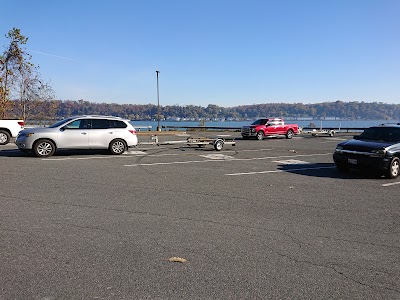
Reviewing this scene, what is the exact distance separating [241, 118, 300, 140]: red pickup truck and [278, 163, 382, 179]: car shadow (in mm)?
14724

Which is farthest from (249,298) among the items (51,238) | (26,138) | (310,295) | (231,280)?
(26,138)

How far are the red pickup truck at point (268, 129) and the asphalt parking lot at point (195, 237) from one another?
18.4 metres

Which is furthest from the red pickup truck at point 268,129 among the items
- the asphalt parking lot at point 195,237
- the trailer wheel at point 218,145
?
the asphalt parking lot at point 195,237

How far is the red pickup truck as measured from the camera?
93.8 feet

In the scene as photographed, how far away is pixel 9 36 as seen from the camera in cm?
2870

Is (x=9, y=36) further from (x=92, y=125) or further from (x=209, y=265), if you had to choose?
(x=209, y=265)

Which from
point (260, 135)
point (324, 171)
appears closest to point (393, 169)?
point (324, 171)

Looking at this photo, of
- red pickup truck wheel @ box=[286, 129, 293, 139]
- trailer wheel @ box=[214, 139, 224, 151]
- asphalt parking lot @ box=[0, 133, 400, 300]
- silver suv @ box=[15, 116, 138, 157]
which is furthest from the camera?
red pickup truck wheel @ box=[286, 129, 293, 139]

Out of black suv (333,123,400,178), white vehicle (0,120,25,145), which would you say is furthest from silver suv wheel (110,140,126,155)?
black suv (333,123,400,178)

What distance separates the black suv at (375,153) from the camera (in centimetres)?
1081

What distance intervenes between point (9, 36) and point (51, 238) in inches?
1151

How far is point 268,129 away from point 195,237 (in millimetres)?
24833

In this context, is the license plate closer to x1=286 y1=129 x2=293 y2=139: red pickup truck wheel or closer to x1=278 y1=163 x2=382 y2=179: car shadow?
x1=278 y1=163 x2=382 y2=179: car shadow

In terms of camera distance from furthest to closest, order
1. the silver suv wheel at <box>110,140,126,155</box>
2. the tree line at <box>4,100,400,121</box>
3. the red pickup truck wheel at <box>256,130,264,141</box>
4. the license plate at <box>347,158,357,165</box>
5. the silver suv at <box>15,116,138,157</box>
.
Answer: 1. the tree line at <box>4,100,400,121</box>
2. the red pickup truck wheel at <box>256,130,264,141</box>
3. the silver suv wheel at <box>110,140,126,155</box>
4. the silver suv at <box>15,116,138,157</box>
5. the license plate at <box>347,158,357,165</box>
